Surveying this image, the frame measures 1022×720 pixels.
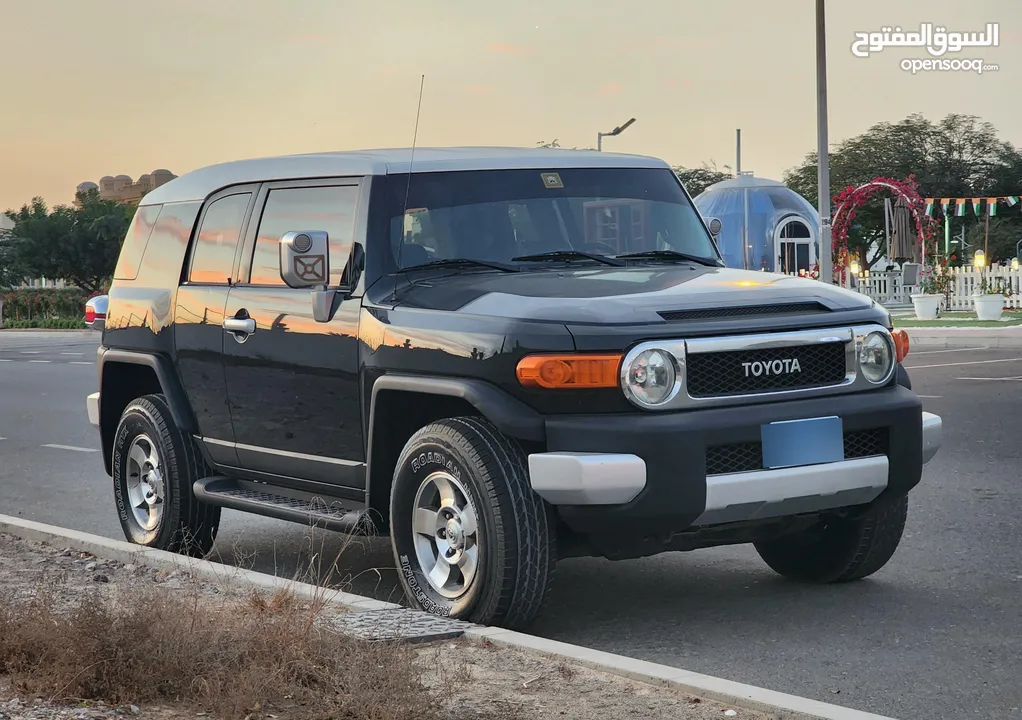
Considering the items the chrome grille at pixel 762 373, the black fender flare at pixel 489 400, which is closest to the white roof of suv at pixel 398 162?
the black fender flare at pixel 489 400

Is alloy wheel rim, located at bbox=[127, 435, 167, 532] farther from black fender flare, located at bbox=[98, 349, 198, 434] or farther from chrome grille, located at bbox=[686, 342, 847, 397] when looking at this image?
chrome grille, located at bbox=[686, 342, 847, 397]

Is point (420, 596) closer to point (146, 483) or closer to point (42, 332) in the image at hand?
point (146, 483)

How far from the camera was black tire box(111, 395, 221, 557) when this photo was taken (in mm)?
7562

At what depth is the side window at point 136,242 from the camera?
8.14m

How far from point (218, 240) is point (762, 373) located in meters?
2.99

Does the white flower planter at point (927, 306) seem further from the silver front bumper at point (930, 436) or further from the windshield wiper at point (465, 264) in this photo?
the windshield wiper at point (465, 264)

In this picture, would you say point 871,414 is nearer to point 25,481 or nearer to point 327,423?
point 327,423

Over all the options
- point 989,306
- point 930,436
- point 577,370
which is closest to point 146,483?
point 577,370

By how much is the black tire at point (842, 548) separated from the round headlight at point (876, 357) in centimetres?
57

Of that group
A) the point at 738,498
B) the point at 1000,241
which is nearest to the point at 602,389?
the point at 738,498

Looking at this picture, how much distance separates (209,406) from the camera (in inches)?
290

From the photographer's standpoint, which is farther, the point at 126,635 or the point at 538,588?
the point at 538,588

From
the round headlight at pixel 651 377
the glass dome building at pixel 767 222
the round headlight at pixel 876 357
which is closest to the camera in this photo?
the round headlight at pixel 651 377

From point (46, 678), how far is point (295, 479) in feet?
7.98
